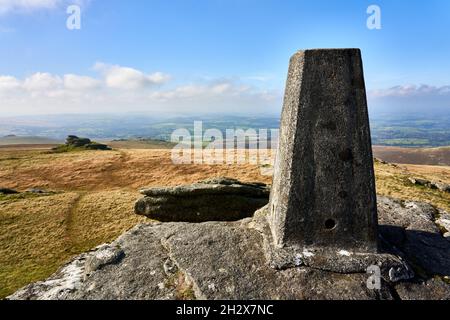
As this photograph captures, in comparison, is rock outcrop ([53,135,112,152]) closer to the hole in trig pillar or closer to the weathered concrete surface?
the weathered concrete surface

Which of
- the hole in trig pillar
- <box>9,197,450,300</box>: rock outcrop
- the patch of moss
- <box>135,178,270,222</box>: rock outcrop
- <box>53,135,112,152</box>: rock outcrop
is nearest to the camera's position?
<box>9,197,450,300</box>: rock outcrop

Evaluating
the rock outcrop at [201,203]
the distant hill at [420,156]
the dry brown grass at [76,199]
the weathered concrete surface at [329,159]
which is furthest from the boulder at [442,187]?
the distant hill at [420,156]

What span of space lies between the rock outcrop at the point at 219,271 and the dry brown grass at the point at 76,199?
1129 centimetres

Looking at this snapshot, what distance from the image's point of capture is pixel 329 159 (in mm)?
8211

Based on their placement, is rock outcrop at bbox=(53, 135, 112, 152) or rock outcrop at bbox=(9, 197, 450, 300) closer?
rock outcrop at bbox=(9, 197, 450, 300)

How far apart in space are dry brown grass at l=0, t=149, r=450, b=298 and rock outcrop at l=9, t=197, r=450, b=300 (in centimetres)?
1129

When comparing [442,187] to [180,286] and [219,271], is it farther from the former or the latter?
[180,286]

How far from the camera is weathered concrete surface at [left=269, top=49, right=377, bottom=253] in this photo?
26.8 ft

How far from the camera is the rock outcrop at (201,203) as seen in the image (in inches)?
731

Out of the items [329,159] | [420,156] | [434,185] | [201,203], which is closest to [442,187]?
[434,185]

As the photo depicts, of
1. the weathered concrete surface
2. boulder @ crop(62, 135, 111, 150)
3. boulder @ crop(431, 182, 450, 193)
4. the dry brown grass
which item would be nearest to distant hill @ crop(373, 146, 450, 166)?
the dry brown grass

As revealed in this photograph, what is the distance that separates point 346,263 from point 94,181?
45457 mm

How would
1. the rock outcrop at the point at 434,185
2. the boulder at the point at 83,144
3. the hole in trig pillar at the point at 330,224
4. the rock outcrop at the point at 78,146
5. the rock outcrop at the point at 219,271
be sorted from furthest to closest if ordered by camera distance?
the boulder at the point at 83,144 < the rock outcrop at the point at 78,146 < the rock outcrop at the point at 434,185 < the hole in trig pillar at the point at 330,224 < the rock outcrop at the point at 219,271

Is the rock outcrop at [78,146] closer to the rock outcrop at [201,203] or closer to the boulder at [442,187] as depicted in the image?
the rock outcrop at [201,203]
